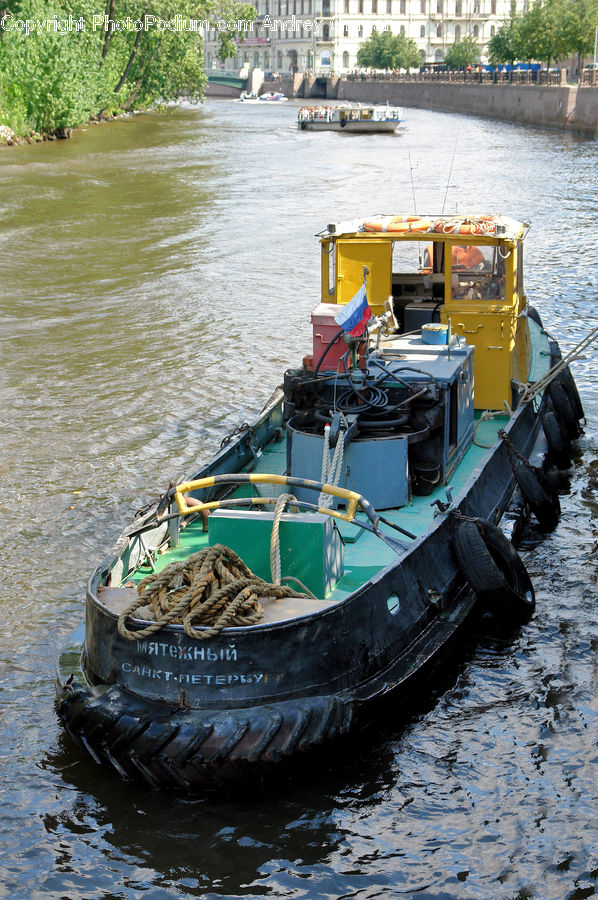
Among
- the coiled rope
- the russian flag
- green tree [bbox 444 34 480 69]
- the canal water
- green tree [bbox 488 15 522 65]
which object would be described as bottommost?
the canal water

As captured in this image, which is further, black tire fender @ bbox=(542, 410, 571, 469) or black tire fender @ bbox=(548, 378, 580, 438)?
black tire fender @ bbox=(548, 378, 580, 438)

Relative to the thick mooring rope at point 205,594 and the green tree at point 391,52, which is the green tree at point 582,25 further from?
the thick mooring rope at point 205,594

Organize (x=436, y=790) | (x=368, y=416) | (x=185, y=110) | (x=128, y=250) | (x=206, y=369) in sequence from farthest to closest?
1. (x=185, y=110)
2. (x=128, y=250)
3. (x=206, y=369)
4. (x=368, y=416)
5. (x=436, y=790)

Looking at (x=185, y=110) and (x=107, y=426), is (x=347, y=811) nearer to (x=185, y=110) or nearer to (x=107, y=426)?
(x=107, y=426)

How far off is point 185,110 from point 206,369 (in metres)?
73.4

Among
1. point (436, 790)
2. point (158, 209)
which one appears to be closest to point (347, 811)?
point (436, 790)

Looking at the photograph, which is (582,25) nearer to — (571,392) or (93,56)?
(93,56)

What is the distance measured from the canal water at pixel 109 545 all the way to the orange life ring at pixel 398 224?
3.60 meters

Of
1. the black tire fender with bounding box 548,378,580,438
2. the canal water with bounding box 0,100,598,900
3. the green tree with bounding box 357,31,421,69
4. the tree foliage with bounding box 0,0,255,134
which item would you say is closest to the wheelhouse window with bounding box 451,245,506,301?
the canal water with bounding box 0,100,598,900

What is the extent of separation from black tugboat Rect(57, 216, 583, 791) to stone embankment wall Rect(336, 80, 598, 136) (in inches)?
1917

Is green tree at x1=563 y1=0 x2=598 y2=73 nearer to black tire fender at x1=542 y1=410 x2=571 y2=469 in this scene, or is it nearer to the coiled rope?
black tire fender at x1=542 y1=410 x2=571 y2=469

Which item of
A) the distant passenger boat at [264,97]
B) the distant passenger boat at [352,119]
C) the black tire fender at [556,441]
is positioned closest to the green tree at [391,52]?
the distant passenger boat at [264,97]

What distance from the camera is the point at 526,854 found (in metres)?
7.16

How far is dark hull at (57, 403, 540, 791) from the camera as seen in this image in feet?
23.6
